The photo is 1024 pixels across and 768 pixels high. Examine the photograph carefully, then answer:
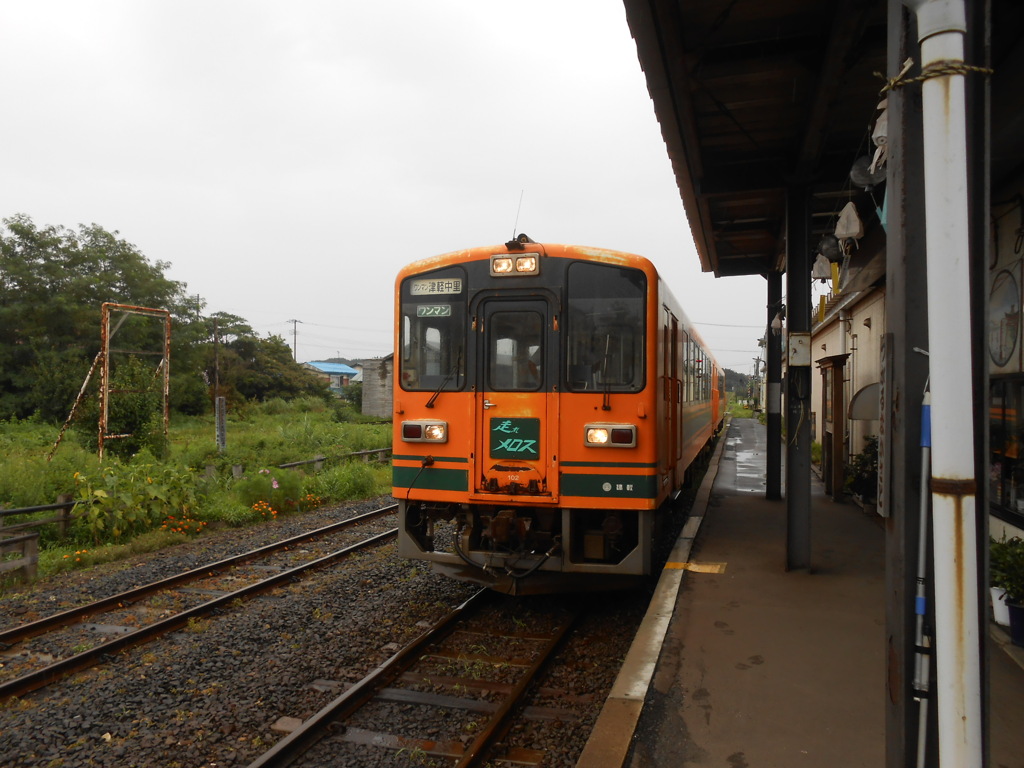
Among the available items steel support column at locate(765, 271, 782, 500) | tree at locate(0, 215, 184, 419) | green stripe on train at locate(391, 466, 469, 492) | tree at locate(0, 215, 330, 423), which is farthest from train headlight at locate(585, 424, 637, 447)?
tree at locate(0, 215, 184, 419)

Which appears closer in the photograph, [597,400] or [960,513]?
[960,513]

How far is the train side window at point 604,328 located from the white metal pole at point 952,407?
4019 millimetres

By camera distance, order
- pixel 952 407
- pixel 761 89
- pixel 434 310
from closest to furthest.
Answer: pixel 952 407 < pixel 761 89 < pixel 434 310

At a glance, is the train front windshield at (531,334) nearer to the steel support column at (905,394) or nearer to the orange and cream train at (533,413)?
the orange and cream train at (533,413)

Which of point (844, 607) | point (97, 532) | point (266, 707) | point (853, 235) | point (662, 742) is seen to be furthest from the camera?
point (97, 532)

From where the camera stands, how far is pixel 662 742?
3.66 m

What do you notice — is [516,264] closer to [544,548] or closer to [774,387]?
[544,548]

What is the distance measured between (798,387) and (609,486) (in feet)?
7.58

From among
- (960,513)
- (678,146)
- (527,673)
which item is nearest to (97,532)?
(527,673)

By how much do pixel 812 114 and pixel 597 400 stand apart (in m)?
2.83

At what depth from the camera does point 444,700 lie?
187 inches

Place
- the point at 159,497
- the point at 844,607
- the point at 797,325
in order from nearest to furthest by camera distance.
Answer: the point at 844,607 < the point at 797,325 < the point at 159,497

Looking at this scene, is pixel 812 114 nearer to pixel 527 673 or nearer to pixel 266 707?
pixel 527 673

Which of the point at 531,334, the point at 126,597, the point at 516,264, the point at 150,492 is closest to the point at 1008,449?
the point at 531,334
